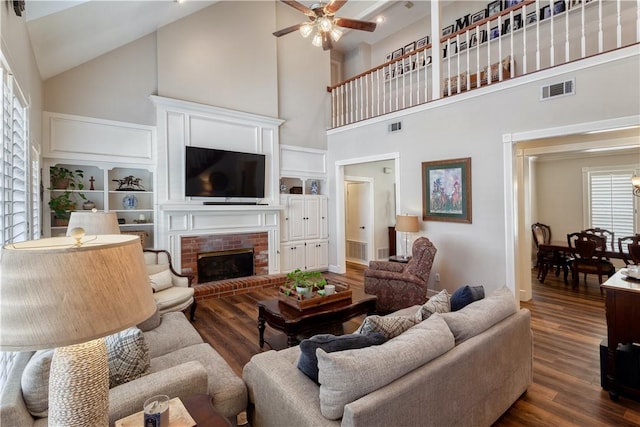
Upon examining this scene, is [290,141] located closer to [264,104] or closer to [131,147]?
[264,104]

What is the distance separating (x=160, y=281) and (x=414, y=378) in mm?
3286

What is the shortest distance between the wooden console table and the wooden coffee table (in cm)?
201

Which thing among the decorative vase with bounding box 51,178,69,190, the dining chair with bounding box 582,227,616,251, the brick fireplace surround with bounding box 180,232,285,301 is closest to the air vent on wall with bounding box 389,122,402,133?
the brick fireplace surround with bounding box 180,232,285,301

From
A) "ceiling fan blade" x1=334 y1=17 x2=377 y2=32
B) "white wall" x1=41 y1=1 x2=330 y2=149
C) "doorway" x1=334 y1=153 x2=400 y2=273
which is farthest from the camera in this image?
"doorway" x1=334 y1=153 x2=400 y2=273

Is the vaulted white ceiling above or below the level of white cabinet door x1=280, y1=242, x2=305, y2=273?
→ above

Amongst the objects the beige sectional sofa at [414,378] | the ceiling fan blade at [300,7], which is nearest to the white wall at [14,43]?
the ceiling fan blade at [300,7]

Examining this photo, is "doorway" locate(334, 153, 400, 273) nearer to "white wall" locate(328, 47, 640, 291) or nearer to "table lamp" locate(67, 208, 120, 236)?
"white wall" locate(328, 47, 640, 291)

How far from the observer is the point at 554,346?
128 inches

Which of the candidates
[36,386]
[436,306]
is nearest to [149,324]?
[36,386]

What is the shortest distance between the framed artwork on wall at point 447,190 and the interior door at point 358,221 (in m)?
2.64

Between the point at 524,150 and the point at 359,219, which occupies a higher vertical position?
the point at 524,150

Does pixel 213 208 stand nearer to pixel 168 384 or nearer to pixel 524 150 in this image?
pixel 168 384

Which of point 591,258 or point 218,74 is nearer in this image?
point 591,258

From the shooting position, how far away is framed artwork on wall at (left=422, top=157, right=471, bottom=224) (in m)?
4.65
